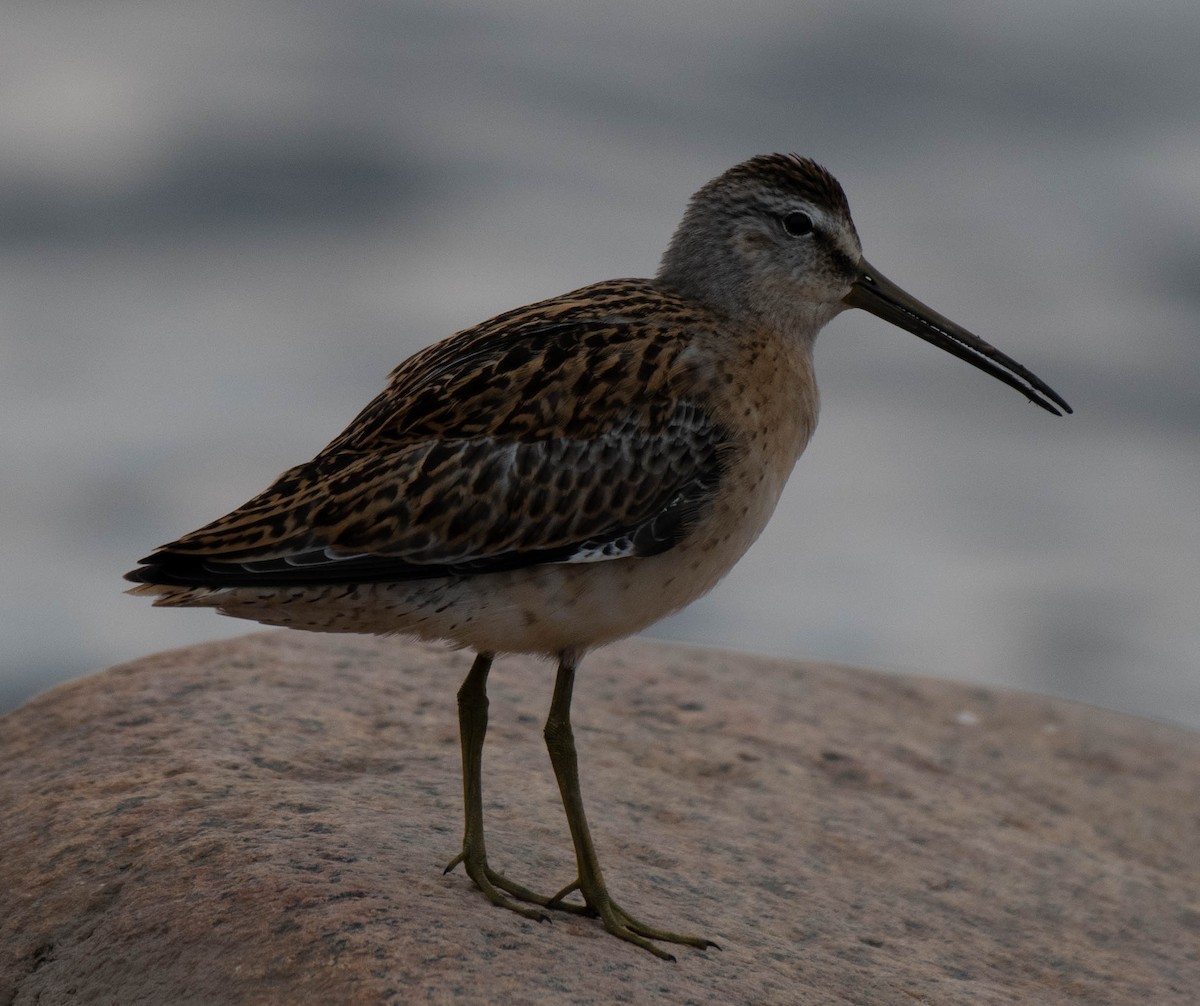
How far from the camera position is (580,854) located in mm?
5531

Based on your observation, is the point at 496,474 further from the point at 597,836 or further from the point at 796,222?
the point at 796,222

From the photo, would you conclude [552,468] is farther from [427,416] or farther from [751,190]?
[751,190]

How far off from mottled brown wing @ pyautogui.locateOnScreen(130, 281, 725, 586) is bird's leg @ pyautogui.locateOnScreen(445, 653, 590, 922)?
625 millimetres

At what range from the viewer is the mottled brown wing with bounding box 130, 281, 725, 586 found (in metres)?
5.31

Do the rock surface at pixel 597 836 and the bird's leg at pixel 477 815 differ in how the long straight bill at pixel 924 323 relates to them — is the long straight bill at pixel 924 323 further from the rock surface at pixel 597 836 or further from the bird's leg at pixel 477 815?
the bird's leg at pixel 477 815

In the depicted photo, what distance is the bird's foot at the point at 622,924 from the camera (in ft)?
17.6

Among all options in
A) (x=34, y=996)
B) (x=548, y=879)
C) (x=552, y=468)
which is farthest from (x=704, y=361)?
(x=34, y=996)

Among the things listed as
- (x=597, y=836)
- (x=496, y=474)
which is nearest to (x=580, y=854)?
(x=597, y=836)

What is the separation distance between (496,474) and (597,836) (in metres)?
1.49

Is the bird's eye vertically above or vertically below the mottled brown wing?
above

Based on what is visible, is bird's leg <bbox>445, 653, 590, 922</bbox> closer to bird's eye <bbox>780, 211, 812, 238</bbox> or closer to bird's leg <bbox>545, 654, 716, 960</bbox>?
bird's leg <bbox>545, 654, 716, 960</bbox>

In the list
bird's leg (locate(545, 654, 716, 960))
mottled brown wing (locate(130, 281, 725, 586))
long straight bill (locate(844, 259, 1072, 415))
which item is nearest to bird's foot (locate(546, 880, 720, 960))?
bird's leg (locate(545, 654, 716, 960))

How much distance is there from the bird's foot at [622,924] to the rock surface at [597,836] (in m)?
0.07

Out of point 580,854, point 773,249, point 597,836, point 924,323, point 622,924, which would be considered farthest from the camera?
point 924,323
